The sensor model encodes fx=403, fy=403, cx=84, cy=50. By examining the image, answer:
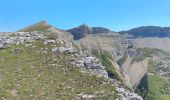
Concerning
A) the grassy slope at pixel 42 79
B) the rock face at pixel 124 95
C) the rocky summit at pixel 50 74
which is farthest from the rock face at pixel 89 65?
the rock face at pixel 124 95

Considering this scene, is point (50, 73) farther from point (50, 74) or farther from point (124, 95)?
point (124, 95)

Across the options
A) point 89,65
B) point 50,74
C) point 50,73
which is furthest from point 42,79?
point 89,65

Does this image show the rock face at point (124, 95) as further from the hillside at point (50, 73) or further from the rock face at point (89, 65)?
the rock face at point (89, 65)

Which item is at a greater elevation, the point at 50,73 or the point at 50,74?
the point at 50,73

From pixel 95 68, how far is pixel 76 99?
16.5 m

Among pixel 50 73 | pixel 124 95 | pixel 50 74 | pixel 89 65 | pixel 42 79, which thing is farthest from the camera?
pixel 89 65

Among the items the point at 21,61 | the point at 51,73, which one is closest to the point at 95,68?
the point at 51,73

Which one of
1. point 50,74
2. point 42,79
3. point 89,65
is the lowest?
point 42,79

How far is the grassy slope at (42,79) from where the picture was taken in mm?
65375

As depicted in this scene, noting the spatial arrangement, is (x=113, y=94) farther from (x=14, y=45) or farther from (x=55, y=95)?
(x=14, y=45)

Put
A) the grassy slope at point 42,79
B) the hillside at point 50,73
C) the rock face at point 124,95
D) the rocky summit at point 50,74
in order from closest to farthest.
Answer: the grassy slope at point 42,79 → the rocky summit at point 50,74 → the hillside at point 50,73 → the rock face at point 124,95

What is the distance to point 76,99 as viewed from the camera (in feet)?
209

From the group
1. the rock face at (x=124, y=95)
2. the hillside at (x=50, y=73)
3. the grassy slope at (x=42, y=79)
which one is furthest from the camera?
the rock face at (x=124, y=95)

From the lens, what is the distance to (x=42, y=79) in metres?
71.8
